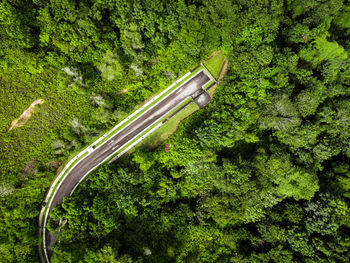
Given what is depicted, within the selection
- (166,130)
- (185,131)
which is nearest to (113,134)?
(166,130)

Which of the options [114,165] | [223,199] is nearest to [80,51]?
[114,165]

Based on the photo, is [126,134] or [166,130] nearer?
[126,134]

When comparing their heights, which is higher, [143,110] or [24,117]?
[24,117]

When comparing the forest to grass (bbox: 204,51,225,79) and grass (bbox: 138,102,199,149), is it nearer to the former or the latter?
Answer: grass (bbox: 204,51,225,79)

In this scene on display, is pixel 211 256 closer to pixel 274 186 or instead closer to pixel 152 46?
pixel 274 186

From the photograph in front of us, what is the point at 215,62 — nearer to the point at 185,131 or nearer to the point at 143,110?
the point at 185,131

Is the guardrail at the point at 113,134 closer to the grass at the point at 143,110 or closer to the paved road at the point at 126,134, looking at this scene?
the grass at the point at 143,110

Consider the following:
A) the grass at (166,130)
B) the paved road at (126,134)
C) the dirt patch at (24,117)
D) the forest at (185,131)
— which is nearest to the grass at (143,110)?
the paved road at (126,134)
